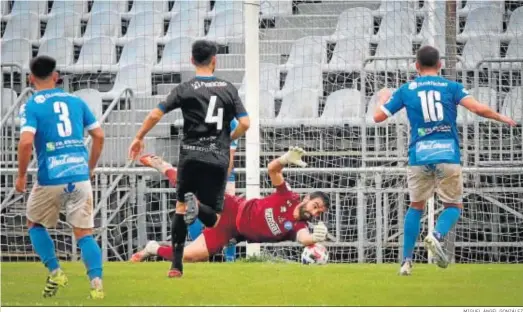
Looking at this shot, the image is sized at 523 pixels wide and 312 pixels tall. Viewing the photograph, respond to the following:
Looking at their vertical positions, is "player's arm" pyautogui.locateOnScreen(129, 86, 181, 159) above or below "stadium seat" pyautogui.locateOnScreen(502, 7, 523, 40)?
below

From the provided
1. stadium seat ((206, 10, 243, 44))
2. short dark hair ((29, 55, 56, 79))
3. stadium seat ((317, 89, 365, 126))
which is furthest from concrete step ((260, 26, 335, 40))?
short dark hair ((29, 55, 56, 79))

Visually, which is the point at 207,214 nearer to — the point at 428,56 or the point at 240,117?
the point at 240,117

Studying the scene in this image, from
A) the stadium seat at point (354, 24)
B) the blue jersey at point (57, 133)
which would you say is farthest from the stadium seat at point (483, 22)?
the blue jersey at point (57, 133)

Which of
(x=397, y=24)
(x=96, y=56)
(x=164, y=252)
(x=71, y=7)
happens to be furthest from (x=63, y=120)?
(x=71, y=7)

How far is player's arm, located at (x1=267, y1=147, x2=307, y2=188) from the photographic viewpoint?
10.1 m

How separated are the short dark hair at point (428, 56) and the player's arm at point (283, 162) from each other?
1211 millimetres

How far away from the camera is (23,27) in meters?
17.4

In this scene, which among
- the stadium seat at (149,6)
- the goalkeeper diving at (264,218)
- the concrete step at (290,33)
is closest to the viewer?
the goalkeeper diving at (264,218)

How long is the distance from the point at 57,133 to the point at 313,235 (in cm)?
327

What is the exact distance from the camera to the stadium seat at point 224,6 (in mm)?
16516

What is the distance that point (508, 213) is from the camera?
45.6 ft

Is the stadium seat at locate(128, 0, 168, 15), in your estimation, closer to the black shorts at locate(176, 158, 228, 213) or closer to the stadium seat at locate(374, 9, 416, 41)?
the stadium seat at locate(374, 9, 416, 41)

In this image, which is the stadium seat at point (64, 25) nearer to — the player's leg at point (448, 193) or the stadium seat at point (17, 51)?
the stadium seat at point (17, 51)

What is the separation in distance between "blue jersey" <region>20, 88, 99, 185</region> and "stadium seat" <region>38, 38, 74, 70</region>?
26.4 feet
